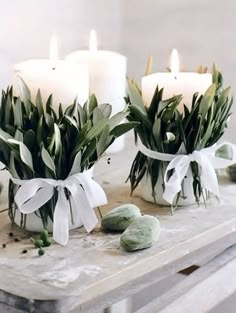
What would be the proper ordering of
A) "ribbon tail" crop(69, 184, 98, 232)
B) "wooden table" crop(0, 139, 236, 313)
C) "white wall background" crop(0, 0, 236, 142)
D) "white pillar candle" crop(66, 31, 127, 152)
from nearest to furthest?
"wooden table" crop(0, 139, 236, 313), "ribbon tail" crop(69, 184, 98, 232), "white pillar candle" crop(66, 31, 127, 152), "white wall background" crop(0, 0, 236, 142)

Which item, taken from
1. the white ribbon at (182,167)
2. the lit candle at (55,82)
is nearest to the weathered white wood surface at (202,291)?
the white ribbon at (182,167)

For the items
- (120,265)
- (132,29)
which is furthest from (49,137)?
(132,29)

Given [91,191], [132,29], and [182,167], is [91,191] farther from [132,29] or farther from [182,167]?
[132,29]

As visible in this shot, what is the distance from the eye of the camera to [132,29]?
3.96 feet

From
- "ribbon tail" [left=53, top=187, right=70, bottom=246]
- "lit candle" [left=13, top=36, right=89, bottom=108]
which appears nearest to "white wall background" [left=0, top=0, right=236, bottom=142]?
"lit candle" [left=13, top=36, right=89, bottom=108]

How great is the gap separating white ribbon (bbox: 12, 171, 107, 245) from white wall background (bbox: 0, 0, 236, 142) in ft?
1.47

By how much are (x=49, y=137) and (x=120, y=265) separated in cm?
14

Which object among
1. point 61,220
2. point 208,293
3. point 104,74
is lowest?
point 208,293

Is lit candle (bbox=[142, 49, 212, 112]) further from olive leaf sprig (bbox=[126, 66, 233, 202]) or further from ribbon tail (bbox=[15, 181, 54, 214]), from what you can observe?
ribbon tail (bbox=[15, 181, 54, 214])

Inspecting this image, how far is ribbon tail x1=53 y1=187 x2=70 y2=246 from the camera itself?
588 mm

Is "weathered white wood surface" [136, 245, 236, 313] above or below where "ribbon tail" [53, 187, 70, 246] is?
below

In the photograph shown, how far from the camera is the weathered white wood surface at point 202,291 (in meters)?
0.67

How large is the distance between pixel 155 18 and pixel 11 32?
0.30 meters

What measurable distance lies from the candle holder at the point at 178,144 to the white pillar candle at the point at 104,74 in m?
0.13
